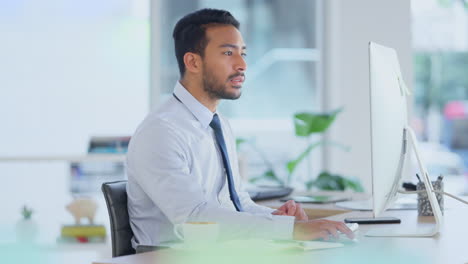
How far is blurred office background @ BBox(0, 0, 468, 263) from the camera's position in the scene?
560 cm

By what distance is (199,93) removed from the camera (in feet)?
7.73

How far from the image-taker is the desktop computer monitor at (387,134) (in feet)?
5.51

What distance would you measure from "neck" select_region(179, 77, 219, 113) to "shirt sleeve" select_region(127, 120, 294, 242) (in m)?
0.27

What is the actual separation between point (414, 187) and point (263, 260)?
1.21 m

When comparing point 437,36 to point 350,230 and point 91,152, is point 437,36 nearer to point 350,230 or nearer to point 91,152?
point 91,152

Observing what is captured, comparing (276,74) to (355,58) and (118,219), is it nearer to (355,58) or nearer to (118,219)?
(355,58)

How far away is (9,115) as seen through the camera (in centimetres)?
564

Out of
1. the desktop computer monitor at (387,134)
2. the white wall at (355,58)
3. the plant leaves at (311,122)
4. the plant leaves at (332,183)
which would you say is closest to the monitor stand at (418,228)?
the desktop computer monitor at (387,134)

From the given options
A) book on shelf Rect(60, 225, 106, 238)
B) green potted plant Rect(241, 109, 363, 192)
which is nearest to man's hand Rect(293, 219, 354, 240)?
book on shelf Rect(60, 225, 106, 238)

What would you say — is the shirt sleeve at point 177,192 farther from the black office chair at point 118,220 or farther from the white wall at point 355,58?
the white wall at point 355,58

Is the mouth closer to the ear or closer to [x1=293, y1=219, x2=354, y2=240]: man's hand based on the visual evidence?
the ear

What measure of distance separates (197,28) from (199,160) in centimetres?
44

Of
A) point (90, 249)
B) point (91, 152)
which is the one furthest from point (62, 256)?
point (91, 152)

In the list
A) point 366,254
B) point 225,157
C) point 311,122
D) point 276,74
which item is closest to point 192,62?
point 225,157
